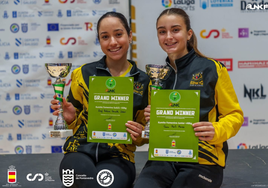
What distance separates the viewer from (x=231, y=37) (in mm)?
2945

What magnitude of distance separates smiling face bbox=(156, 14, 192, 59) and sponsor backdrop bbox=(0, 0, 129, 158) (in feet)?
4.72

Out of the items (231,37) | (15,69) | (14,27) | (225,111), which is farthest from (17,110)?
(231,37)

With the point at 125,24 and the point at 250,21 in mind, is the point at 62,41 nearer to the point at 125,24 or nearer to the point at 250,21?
the point at 125,24

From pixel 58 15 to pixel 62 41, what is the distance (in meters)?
0.29

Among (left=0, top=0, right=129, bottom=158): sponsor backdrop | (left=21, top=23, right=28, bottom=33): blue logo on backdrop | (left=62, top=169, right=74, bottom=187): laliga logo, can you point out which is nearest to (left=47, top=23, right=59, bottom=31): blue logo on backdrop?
(left=0, top=0, right=129, bottom=158): sponsor backdrop

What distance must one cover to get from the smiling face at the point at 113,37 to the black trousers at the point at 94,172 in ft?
2.15

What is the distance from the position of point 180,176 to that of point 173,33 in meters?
0.81

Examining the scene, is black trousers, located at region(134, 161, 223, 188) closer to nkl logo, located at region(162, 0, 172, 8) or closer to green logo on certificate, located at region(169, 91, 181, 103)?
green logo on certificate, located at region(169, 91, 181, 103)

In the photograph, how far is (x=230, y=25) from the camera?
9.62 ft

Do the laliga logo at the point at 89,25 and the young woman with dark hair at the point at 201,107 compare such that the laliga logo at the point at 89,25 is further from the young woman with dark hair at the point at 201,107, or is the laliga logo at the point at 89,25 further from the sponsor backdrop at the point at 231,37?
the young woman with dark hair at the point at 201,107

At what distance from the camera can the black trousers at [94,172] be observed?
149 centimetres

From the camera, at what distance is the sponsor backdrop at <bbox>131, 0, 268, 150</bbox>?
2916mm

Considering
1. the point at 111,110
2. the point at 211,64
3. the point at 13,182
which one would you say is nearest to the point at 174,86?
the point at 211,64

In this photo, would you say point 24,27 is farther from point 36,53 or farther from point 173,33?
point 173,33
